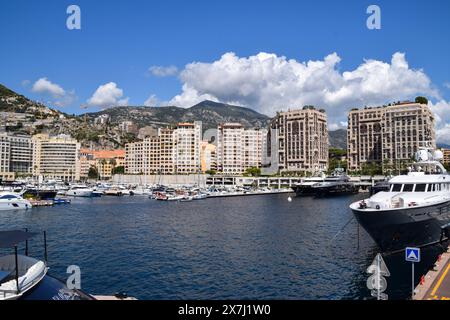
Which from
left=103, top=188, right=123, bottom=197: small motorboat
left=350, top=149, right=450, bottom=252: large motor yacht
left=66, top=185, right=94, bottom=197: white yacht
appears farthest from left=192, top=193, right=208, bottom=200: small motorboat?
left=350, top=149, right=450, bottom=252: large motor yacht

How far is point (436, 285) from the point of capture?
17906 millimetres

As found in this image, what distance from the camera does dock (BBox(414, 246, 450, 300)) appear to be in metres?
16.2

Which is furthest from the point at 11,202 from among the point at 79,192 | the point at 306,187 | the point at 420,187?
the point at 306,187

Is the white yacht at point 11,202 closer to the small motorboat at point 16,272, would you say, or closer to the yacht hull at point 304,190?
the small motorboat at point 16,272

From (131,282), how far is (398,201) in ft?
74.3

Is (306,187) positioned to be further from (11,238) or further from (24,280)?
(24,280)

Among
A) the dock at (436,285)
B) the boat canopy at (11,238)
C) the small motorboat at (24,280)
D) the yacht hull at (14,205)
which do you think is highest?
the boat canopy at (11,238)

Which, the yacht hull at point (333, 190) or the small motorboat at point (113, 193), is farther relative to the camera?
the small motorboat at point (113, 193)

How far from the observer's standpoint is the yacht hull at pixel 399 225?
29.9m

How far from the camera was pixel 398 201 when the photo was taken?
31406 mm

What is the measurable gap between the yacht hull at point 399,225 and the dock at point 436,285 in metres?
8.19

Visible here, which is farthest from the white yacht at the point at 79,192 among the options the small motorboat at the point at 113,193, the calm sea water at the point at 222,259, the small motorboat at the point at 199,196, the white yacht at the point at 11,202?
the calm sea water at the point at 222,259
